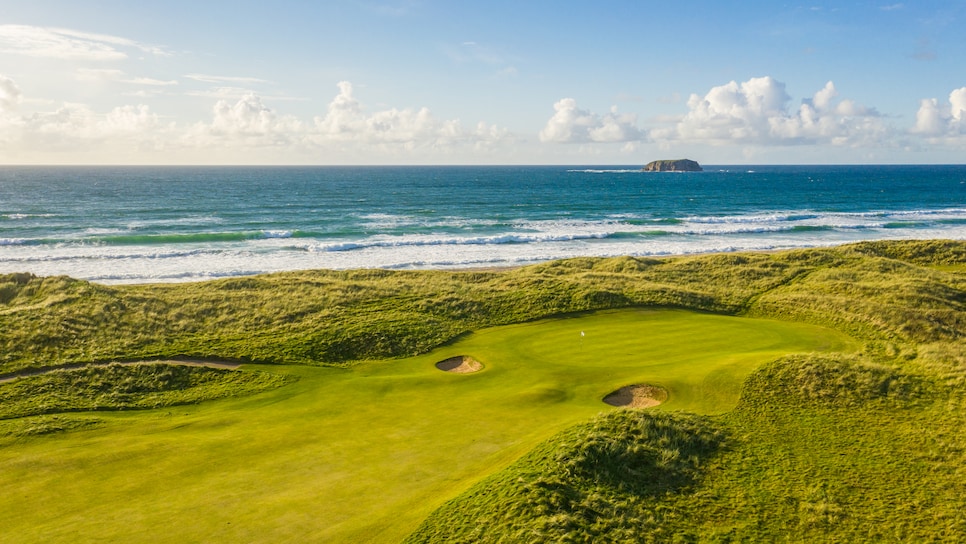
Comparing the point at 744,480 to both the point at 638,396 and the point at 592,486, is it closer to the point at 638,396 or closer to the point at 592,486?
the point at 592,486

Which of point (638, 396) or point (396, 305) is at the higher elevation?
point (396, 305)

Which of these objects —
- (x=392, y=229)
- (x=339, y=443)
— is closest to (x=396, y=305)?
(x=339, y=443)

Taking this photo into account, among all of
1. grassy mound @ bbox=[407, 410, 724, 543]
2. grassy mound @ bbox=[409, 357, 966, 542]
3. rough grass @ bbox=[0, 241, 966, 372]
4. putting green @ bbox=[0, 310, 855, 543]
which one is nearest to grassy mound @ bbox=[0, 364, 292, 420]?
putting green @ bbox=[0, 310, 855, 543]

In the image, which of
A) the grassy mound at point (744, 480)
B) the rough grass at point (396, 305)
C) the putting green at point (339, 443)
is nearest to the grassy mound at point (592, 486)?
the grassy mound at point (744, 480)

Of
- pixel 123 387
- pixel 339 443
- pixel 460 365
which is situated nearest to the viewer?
pixel 339 443

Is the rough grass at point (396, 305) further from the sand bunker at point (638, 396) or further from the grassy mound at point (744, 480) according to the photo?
the sand bunker at point (638, 396)
